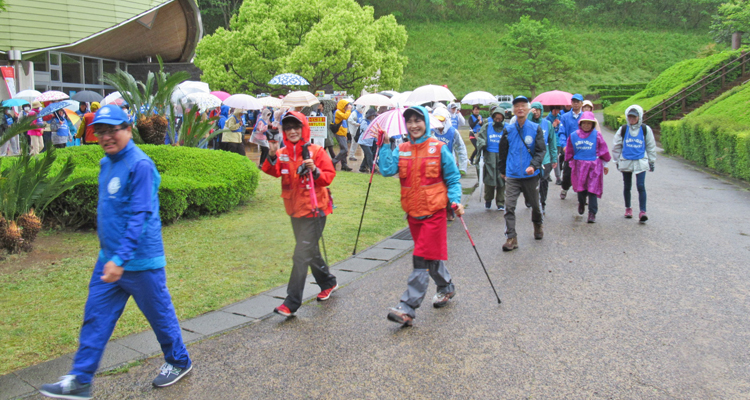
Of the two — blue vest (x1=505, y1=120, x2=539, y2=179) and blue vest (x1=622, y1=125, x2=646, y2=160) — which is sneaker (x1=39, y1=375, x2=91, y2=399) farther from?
blue vest (x1=622, y1=125, x2=646, y2=160)

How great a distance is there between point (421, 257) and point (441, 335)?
25.4 inches

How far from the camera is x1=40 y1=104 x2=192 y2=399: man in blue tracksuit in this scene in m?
3.19

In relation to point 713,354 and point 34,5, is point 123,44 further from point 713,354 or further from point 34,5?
point 713,354

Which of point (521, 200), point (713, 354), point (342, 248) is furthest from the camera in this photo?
point (521, 200)

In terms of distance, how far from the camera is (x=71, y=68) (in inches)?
1107

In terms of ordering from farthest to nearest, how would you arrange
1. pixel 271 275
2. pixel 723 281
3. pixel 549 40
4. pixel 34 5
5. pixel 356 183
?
pixel 549 40 → pixel 34 5 → pixel 356 183 → pixel 271 275 → pixel 723 281

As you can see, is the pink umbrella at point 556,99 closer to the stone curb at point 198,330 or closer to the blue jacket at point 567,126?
the blue jacket at point 567,126

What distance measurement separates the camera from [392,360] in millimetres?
3893

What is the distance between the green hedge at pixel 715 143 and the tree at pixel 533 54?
2512cm

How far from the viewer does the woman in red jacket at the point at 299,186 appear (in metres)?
4.66

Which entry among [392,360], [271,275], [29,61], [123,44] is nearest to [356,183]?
[271,275]

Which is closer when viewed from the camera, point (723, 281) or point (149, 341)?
point (149, 341)

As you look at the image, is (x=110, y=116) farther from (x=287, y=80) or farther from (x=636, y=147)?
(x=287, y=80)

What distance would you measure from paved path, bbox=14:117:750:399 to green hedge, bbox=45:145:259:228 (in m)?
3.39
